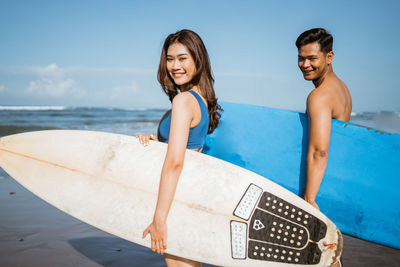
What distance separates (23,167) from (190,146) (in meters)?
1.48

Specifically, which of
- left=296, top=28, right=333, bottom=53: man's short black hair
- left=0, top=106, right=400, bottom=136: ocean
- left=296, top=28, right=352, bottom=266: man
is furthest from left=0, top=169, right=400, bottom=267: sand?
left=0, top=106, right=400, bottom=136: ocean

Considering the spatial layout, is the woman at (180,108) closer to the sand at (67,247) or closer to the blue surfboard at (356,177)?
the blue surfboard at (356,177)

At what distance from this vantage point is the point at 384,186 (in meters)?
1.99

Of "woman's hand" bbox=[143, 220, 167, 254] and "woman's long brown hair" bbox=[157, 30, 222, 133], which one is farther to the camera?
"woman's long brown hair" bbox=[157, 30, 222, 133]

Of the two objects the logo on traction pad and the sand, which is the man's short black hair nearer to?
the logo on traction pad

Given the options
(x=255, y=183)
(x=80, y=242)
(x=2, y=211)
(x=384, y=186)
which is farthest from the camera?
(x=2, y=211)

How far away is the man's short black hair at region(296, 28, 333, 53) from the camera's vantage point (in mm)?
1830

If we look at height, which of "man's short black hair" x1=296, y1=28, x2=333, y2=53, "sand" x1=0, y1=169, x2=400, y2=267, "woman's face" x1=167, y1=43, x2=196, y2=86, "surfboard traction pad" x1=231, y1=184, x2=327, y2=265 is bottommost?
"sand" x1=0, y1=169, x2=400, y2=267

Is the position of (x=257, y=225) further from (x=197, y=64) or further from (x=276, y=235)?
(x=197, y=64)

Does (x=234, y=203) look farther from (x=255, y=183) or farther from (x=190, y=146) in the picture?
(x=190, y=146)

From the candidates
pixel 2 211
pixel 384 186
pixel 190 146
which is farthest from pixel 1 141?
pixel 384 186

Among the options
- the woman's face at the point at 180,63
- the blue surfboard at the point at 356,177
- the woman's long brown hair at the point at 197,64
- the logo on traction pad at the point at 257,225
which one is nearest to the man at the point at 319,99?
the blue surfboard at the point at 356,177

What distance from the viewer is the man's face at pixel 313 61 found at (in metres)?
1.85

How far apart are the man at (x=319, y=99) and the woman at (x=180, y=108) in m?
0.67
